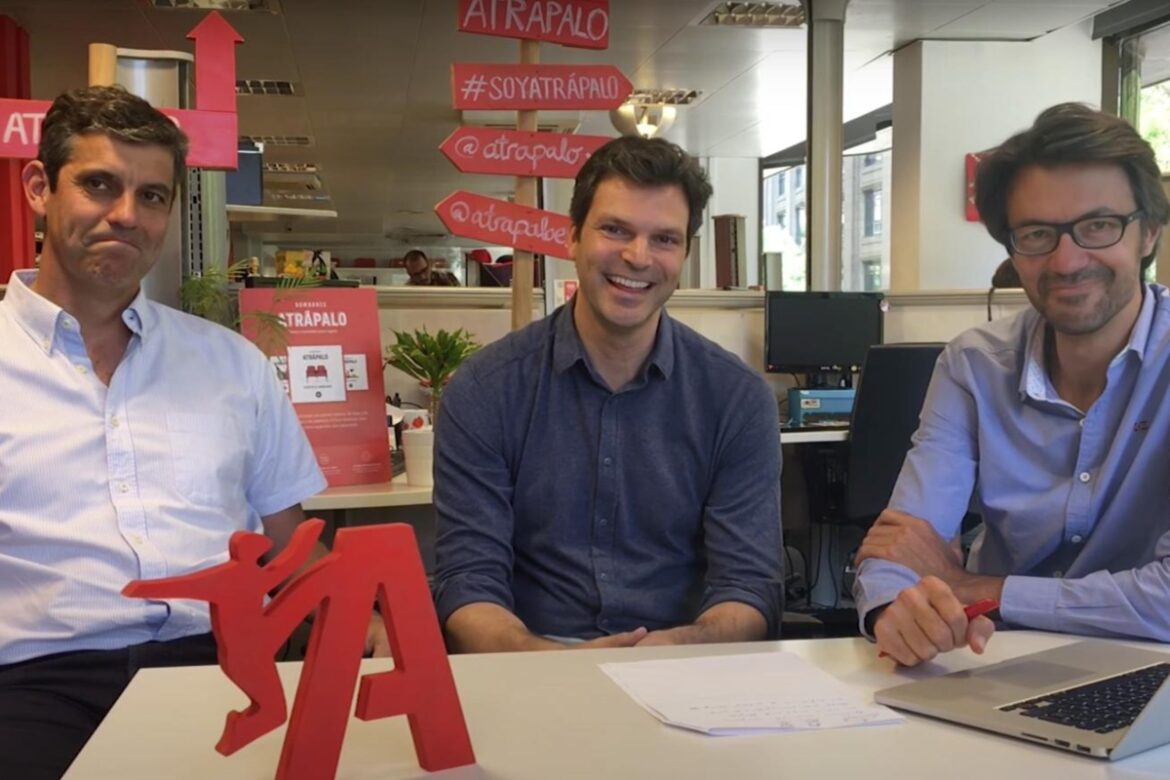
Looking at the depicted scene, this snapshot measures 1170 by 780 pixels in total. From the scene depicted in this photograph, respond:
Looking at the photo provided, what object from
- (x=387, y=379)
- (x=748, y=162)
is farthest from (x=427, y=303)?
(x=748, y=162)

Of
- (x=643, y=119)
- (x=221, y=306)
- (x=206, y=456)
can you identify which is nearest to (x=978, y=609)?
(x=206, y=456)

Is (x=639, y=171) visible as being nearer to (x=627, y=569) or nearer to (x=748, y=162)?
(x=627, y=569)

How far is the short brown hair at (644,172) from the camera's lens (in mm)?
1682

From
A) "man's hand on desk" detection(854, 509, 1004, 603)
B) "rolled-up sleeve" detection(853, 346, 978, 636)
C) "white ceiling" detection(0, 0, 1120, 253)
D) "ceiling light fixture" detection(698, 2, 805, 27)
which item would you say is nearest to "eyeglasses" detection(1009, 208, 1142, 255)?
"rolled-up sleeve" detection(853, 346, 978, 636)

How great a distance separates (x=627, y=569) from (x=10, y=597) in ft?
2.86

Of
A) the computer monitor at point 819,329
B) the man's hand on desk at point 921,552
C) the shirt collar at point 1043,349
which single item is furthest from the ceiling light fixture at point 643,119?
the man's hand on desk at point 921,552

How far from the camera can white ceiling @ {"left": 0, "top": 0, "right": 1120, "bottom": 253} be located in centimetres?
595

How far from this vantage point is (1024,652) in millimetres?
1172

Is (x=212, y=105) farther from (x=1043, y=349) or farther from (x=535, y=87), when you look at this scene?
(x=1043, y=349)

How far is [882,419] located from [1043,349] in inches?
73.5

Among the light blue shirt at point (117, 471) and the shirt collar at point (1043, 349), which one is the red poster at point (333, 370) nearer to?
the light blue shirt at point (117, 471)

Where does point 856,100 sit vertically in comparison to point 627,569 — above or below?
above

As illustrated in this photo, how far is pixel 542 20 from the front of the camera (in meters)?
2.52

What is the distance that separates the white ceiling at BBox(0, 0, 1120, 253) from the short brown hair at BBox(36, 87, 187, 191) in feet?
14.5
